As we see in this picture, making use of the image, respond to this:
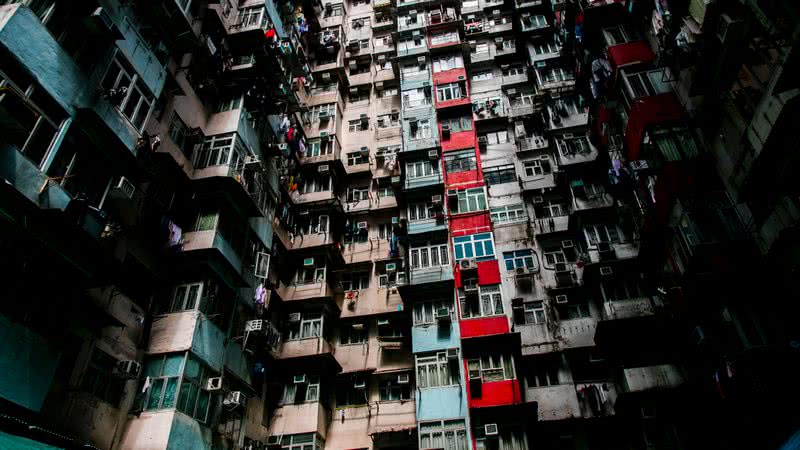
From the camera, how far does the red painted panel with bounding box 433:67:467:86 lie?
29125 millimetres

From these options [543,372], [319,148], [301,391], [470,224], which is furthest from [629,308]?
[319,148]

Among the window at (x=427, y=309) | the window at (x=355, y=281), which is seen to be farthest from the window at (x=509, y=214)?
the window at (x=355, y=281)

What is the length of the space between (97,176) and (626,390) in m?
19.7

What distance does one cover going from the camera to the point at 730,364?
13.7 metres

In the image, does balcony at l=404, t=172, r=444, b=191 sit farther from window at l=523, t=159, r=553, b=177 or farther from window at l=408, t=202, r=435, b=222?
window at l=523, t=159, r=553, b=177

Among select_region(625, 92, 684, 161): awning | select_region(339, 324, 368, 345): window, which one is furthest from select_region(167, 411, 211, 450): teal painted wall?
select_region(625, 92, 684, 161): awning

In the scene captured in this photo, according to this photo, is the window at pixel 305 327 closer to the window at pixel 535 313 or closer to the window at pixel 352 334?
the window at pixel 352 334

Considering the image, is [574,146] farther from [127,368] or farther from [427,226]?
[127,368]

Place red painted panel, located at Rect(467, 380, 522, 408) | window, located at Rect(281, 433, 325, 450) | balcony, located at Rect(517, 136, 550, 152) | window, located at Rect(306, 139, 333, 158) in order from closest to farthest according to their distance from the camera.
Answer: red painted panel, located at Rect(467, 380, 522, 408) < window, located at Rect(281, 433, 325, 450) < balcony, located at Rect(517, 136, 550, 152) < window, located at Rect(306, 139, 333, 158)

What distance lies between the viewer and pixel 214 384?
16016 mm

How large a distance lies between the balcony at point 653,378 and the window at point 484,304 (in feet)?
18.3

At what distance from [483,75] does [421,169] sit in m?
9.61

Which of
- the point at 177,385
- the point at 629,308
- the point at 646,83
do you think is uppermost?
the point at 646,83

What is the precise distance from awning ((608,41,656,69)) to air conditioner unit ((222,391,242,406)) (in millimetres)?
20343
